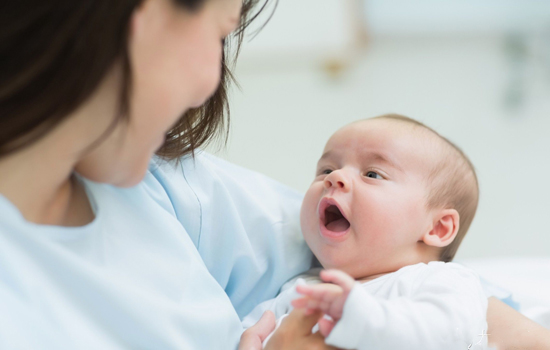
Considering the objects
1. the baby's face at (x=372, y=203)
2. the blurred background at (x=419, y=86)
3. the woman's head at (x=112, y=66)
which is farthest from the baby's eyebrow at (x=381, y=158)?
the blurred background at (x=419, y=86)

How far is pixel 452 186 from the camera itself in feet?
3.40

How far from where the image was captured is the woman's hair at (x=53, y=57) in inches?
21.1

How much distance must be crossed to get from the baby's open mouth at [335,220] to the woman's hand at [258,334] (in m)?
0.20

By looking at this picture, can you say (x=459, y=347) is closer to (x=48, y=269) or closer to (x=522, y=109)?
(x=48, y=269)

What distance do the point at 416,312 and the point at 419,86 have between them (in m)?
2.64

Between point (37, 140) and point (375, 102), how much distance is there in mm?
2665

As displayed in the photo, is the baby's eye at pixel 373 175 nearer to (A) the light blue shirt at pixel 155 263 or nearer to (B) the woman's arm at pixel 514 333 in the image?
(A) the light blue shirt at pixel 155 263

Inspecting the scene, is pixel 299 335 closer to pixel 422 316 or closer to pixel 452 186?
pixel 422 316

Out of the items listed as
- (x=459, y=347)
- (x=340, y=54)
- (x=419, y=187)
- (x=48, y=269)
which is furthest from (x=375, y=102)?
(x=48, y=269)

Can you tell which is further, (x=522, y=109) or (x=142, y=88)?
(x=522, y=109)

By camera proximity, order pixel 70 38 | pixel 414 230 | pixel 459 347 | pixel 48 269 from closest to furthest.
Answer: pixel 70 38 → pixel 48 269 → pixel 459 347 → pixel 414 230

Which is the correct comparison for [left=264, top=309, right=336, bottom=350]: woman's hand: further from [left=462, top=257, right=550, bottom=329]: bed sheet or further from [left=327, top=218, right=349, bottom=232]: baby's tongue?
[left=462, top=257, right=550, bottom=329]: bed sheet

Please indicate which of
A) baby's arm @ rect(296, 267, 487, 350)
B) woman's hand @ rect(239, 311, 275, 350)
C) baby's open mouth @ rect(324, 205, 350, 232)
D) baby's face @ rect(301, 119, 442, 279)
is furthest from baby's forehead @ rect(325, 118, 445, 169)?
woman's hand @ rect(239, 311, 275, 350)

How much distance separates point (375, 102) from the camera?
3111mm
